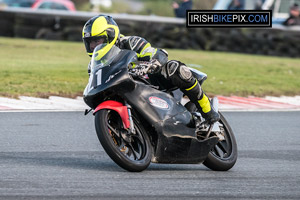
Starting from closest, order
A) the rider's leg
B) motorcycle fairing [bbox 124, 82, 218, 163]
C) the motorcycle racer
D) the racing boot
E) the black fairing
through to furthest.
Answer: the black fairing, motorcycle fairing [bbox 124, 82, 218, 163], the motorcycle racer, the rider's leg, the racing boot

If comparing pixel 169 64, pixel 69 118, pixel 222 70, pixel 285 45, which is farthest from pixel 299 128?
pixel 285 45

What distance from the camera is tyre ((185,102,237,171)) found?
6.75 metres

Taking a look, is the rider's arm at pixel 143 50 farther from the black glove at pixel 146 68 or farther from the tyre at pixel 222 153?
the tyre at pixel 222 153

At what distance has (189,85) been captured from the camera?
6586 mm

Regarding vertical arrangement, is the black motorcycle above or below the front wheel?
above

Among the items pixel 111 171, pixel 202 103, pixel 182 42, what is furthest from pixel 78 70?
pixel 111 171

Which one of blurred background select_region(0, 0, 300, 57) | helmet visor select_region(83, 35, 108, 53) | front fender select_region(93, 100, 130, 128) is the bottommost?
blurred background select_region(0, 0, 300, 57)

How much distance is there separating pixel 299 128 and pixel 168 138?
12.9 feet

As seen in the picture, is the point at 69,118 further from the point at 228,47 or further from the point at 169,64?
the point at 228,47

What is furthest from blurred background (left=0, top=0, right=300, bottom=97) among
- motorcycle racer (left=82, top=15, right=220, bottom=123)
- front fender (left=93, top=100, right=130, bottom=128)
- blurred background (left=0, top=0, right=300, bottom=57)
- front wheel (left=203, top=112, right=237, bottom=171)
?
front fender (left=93, top=100, right=130, bottom=128)

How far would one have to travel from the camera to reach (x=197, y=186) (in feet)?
19.4

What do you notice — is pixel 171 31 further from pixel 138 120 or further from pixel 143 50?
pixel 138 120

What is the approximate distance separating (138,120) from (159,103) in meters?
0.24

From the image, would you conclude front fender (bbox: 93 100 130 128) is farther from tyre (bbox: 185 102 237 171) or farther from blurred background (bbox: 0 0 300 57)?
blurred background (bbox: 0 0 300 57)
